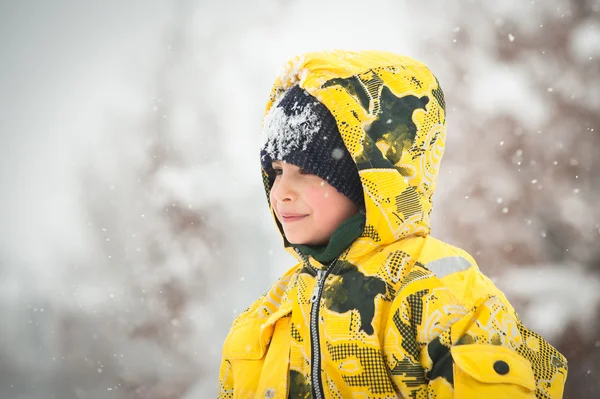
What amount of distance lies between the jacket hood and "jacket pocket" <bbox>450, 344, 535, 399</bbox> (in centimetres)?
31

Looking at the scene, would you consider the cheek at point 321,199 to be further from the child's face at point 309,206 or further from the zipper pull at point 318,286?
the zipper pull at point 318,286

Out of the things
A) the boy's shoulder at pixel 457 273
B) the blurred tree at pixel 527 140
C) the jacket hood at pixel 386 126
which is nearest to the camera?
the boy's shoulder at pixel 457 273

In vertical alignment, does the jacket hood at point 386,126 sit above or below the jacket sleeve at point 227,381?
above

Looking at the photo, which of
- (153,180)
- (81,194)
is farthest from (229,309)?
(81,194)

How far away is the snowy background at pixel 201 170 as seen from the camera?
9.96 ft

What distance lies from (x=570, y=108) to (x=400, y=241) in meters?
2.44

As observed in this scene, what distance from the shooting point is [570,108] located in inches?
123

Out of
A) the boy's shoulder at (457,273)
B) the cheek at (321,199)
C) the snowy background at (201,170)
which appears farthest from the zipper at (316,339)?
the snowy background at (201,170)

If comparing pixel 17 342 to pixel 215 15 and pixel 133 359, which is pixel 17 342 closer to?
pixel 133 359

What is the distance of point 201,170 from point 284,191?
83.4 inches

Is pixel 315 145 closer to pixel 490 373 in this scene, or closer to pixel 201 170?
pixel 490 373

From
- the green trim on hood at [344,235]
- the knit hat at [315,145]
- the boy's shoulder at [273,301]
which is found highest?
the knit hat at [315,145]

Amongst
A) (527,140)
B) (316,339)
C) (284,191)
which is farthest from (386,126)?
(527,140)

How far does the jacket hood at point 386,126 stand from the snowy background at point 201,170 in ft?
6.12
